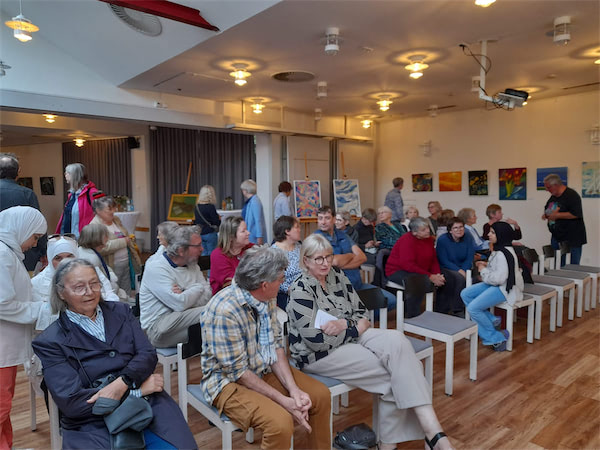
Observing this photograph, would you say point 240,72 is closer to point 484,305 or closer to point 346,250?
point 346,250

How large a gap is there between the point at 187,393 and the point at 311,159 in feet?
24.4

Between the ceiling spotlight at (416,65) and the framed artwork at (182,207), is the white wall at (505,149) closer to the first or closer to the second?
the ceiling spotlight at (416,65)

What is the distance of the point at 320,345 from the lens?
232cm

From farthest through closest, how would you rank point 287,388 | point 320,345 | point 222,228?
point 222,228 < point 320,345 < point 287,388

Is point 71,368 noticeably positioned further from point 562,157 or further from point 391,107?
point 562,157

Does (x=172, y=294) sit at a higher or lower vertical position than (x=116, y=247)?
lower

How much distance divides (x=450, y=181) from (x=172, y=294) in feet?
25.3

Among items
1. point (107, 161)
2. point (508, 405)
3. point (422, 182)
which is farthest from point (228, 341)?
point (107, 161)

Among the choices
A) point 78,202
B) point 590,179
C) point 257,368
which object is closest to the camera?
point 257,368

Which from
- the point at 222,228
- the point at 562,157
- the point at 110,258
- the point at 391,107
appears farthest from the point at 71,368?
the point at 562,157

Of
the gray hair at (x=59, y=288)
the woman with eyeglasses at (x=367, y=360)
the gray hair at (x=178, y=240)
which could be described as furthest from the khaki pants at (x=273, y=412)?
the gray hair at (x=178, y=240)

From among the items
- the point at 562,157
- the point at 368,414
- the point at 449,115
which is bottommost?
the point at 368,414

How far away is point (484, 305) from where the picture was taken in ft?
12.6

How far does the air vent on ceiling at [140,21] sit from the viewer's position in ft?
15.8
